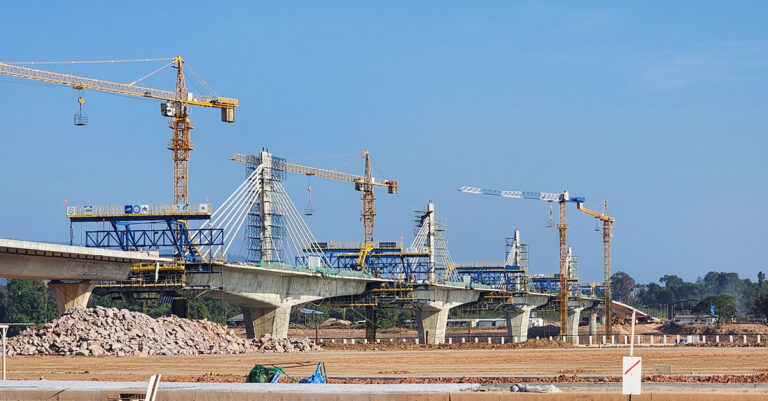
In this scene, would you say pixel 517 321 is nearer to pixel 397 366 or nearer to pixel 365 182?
pixel 365 182

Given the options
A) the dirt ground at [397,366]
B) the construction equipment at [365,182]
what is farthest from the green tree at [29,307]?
the dirt ground at [397,366]

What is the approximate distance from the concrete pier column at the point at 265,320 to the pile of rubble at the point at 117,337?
63.1 ft

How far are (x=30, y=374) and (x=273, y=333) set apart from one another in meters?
50.1

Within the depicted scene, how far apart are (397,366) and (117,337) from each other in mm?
19724

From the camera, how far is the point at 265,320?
323 ft

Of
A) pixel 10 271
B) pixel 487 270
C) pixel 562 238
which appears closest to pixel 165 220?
pixel 10 271

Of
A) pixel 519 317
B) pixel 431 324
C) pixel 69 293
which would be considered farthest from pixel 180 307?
pixel 519 317

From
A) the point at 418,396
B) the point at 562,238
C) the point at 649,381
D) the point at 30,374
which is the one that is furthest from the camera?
the point at 562,238

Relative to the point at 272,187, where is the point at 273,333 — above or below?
below

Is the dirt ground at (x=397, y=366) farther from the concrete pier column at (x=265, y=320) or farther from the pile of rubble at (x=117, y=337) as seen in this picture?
the concrete pier column at (x=265, y=320)

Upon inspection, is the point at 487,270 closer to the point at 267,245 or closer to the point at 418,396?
the point at 267,245

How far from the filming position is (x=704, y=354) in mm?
63281

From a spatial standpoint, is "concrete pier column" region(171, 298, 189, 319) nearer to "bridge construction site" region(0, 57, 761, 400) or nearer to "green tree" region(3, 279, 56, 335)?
"bridge construction site" region(0, 57, 761, 400)

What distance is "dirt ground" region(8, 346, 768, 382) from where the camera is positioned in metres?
45.8
